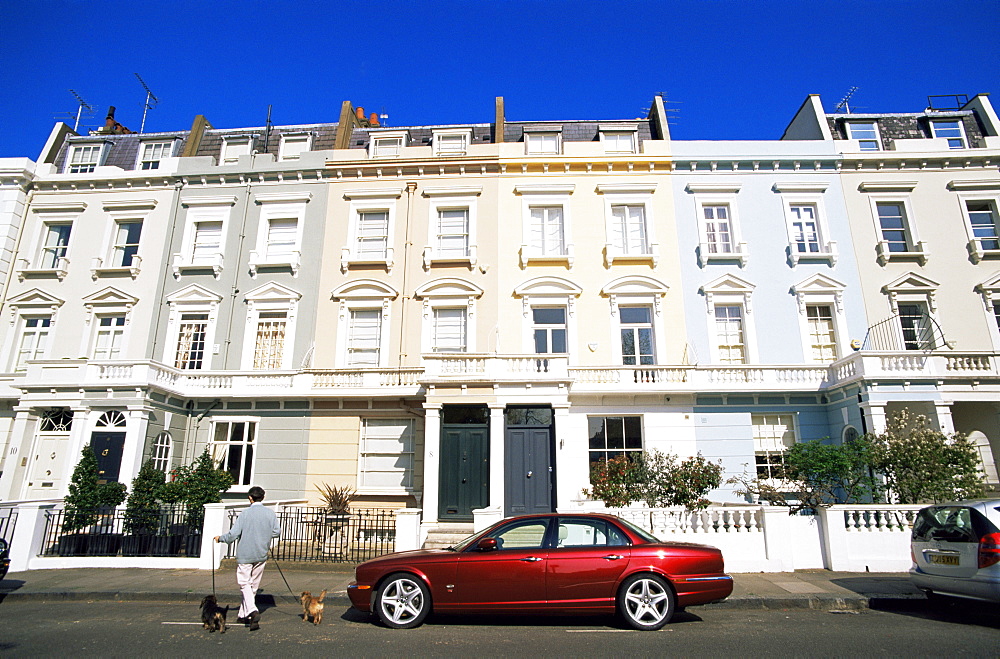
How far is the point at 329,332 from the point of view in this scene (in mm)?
18562

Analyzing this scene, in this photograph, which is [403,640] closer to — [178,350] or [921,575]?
[921,575]

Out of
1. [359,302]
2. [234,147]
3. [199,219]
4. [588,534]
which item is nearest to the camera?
[588,534]

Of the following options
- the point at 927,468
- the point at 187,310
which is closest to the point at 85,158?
the point at 187,310

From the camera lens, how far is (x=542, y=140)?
20.8 m

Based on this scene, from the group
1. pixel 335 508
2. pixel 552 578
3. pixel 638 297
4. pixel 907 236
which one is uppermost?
pixel 907 236

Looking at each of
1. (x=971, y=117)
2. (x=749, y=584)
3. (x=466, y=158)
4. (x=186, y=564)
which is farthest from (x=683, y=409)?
(x=971, y=117)

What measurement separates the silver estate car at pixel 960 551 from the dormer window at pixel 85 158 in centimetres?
2780

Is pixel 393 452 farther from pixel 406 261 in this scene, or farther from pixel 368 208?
pixel 368 208

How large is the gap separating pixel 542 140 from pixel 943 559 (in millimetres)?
16843

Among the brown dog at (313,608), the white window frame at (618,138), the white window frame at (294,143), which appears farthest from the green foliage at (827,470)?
the white window frame at (294,143)

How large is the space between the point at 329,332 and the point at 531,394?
733cm

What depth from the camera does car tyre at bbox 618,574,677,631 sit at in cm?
768

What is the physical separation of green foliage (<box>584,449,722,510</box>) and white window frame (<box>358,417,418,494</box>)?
18.7 ft

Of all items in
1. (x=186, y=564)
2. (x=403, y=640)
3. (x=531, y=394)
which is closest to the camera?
(x=403, y=640)
